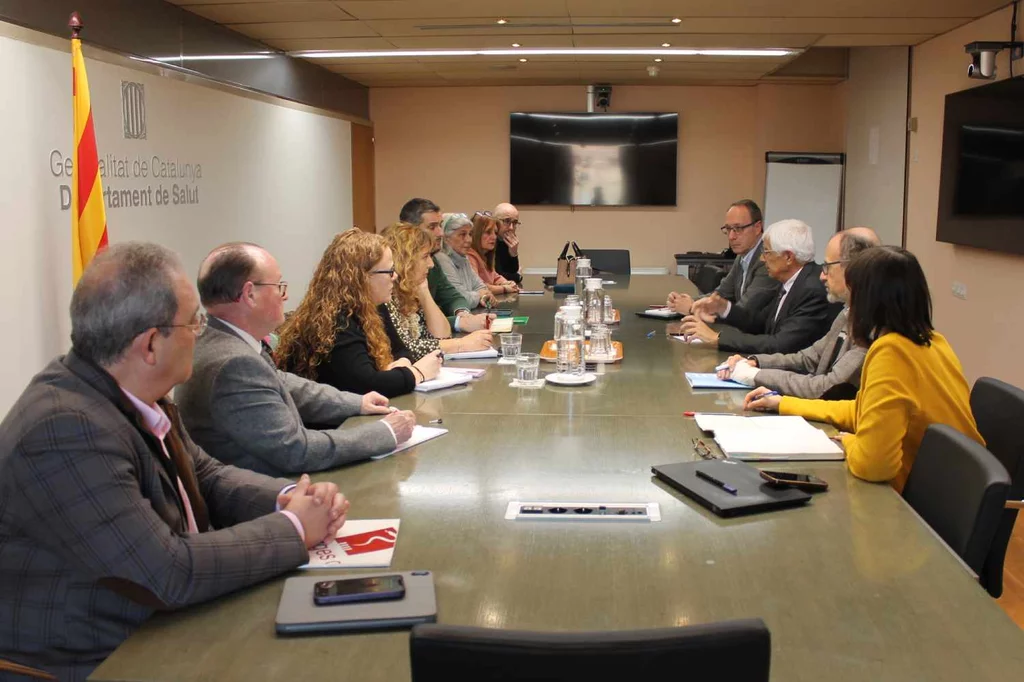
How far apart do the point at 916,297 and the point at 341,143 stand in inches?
314

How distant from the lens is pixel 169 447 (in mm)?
1934

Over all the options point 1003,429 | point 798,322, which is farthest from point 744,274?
point 1003,429

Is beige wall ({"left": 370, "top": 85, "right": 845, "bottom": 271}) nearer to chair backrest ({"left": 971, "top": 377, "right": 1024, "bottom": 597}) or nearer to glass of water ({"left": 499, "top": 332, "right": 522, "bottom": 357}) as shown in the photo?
glass of water ({"left": 499, "top": 332, "right": 522, "bottom": 357})

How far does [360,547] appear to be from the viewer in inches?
74.9

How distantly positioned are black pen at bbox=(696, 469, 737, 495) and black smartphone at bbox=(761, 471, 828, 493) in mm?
99

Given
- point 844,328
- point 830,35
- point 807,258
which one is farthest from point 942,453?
point 830,35

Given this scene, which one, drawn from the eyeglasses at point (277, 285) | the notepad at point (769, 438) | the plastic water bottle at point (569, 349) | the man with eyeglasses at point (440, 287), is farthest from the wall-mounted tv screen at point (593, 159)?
the eyeglasses at point (277, 285)

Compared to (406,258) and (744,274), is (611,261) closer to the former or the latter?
(744,274)

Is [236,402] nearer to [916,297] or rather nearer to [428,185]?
[916,297]

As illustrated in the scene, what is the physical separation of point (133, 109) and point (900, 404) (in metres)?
4.53

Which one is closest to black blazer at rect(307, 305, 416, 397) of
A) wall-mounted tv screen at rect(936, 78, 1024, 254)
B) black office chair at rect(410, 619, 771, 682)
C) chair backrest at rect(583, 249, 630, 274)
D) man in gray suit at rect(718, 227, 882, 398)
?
man in gray suit at rect(718, 227, 882, 398)

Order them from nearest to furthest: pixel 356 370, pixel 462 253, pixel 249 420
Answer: pixel 249 420
pixel 356 370
pixel 462 253

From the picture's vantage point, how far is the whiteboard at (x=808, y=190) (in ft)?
32.7

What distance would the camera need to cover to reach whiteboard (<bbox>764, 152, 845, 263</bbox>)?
32.7 ft
